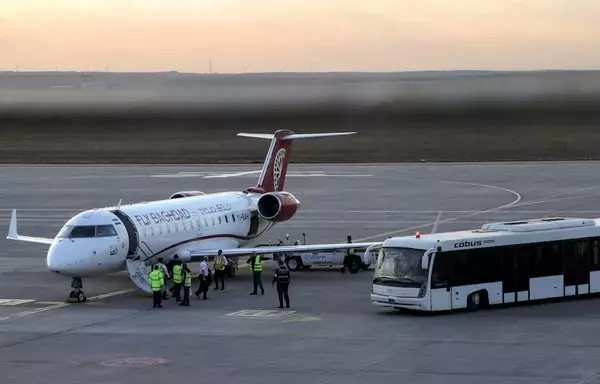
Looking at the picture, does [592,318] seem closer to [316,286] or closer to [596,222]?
[596,222]

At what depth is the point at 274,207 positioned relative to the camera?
52.9m

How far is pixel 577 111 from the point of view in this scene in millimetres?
171875

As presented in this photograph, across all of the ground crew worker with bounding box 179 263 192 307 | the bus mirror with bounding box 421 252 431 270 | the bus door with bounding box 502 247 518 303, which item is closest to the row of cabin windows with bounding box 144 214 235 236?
the ground crew worker with bounding box 179 263 192 307

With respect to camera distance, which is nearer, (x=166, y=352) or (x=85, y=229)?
(x=166, y=352)

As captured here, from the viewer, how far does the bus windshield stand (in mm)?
38375

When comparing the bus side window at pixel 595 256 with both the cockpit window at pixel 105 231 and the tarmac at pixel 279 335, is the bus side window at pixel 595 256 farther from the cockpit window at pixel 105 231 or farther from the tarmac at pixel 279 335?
the cockpit window at pixel 105 231

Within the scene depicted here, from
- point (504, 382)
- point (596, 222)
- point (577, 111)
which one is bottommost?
point (504, 382)

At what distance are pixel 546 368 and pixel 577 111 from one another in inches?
5770

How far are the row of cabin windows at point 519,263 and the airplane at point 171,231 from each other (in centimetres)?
907

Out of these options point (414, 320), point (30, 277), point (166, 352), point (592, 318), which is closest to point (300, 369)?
point (166, 352)

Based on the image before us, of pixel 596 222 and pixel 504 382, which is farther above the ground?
pixel 596 222

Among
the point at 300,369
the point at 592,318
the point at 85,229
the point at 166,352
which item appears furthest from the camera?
the point at 85,229

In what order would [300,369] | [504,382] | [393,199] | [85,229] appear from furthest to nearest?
[393,199] < [85,229] < [300,369] < [504,382]

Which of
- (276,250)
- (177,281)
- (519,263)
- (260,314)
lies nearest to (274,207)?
(276,250)
